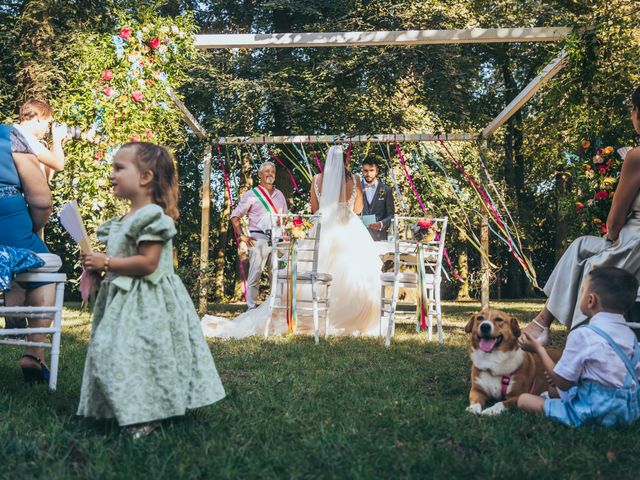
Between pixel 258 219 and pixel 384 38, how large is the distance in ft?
9.73

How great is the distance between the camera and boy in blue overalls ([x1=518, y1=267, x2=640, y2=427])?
9.68 ft

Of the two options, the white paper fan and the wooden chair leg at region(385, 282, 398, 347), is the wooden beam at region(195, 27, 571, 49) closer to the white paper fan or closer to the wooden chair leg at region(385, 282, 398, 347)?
the wooden chair leg at region(385, 282, 398, 347)

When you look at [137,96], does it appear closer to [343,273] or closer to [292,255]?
[292,255]

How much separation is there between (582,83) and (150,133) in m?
4.69

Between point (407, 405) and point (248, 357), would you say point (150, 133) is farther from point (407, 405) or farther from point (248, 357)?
point (407, 405)

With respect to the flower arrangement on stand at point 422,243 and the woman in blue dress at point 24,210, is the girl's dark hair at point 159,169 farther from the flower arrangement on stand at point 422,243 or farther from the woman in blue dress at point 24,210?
the flower arrangement on stand at point 422,243

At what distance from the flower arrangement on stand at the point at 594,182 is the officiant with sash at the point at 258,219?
402cm

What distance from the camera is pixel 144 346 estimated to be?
2.76 m

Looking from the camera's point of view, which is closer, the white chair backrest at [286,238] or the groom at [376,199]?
the white chair backrest at [286,238]

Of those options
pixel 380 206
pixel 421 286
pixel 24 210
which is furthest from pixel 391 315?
pixel 24 210

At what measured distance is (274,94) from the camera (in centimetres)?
1296

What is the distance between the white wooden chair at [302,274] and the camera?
7.03 metres

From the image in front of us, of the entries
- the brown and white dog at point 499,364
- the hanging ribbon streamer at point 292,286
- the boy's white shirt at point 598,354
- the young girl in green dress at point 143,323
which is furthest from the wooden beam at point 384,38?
the boy's white shirt at point 598,354

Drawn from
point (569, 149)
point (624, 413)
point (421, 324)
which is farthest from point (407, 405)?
point (569, 149)
